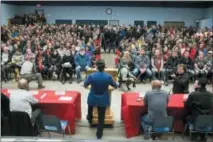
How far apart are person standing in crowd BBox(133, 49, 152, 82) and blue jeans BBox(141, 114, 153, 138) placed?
428 centimetres

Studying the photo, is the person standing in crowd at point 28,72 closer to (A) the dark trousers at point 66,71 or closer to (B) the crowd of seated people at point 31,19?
(A) the dark trousers at point 66,71

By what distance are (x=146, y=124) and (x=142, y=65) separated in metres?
4.44

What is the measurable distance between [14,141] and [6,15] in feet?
67.5

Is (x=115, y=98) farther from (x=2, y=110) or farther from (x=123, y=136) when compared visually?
(x=2, y=110)

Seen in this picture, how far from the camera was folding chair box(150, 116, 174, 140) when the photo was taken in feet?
15.8

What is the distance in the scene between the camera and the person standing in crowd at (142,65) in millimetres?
9547

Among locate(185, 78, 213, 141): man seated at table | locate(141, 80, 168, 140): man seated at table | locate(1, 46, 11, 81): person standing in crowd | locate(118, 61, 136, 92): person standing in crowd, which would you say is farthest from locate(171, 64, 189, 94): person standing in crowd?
locate(1, 46, 11, 81): person standing in crowd

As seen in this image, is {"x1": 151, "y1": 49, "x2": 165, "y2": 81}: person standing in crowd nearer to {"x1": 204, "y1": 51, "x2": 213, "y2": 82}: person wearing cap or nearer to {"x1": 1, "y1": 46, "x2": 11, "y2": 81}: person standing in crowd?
{"x1": 204, "y1": 51, "x2": 213, "y2": 82}: person wearing cap

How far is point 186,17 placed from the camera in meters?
23.8

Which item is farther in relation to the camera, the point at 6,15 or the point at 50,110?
the point at 6,15

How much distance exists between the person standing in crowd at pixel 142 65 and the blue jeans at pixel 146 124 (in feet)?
14.0

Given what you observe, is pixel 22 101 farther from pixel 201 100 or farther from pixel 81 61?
pixel 81 61

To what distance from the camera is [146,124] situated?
5.21 meters

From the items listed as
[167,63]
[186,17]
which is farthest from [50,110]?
[186,17]
